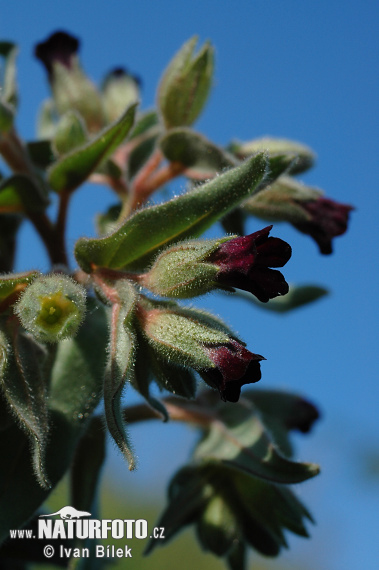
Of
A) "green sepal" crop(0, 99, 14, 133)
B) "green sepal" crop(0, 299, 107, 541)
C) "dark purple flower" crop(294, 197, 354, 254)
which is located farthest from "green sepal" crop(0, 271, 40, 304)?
"dark purple flower" crop(294, 197, 354, 254)

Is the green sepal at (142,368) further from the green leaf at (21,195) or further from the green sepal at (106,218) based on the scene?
the green sepal at (106,218)

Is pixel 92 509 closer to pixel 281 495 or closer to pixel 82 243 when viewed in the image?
pixel 281 495

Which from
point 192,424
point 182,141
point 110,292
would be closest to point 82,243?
point 110,292

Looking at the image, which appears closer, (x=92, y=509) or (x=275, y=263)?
(x=275, y=263)

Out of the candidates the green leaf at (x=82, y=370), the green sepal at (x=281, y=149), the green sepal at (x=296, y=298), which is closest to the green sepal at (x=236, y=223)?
the green sepal at (x=281, y=149)

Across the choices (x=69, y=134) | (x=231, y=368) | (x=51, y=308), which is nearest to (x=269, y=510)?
(x=231, y=368)

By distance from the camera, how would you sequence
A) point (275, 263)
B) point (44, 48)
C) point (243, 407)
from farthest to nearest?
point (44, 48), point (243, 407), point (275, 263)

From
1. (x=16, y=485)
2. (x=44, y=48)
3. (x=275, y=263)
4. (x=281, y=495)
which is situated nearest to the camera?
(x=275, y=263)

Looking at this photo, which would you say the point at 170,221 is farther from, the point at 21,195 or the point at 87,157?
the point at 21,195
